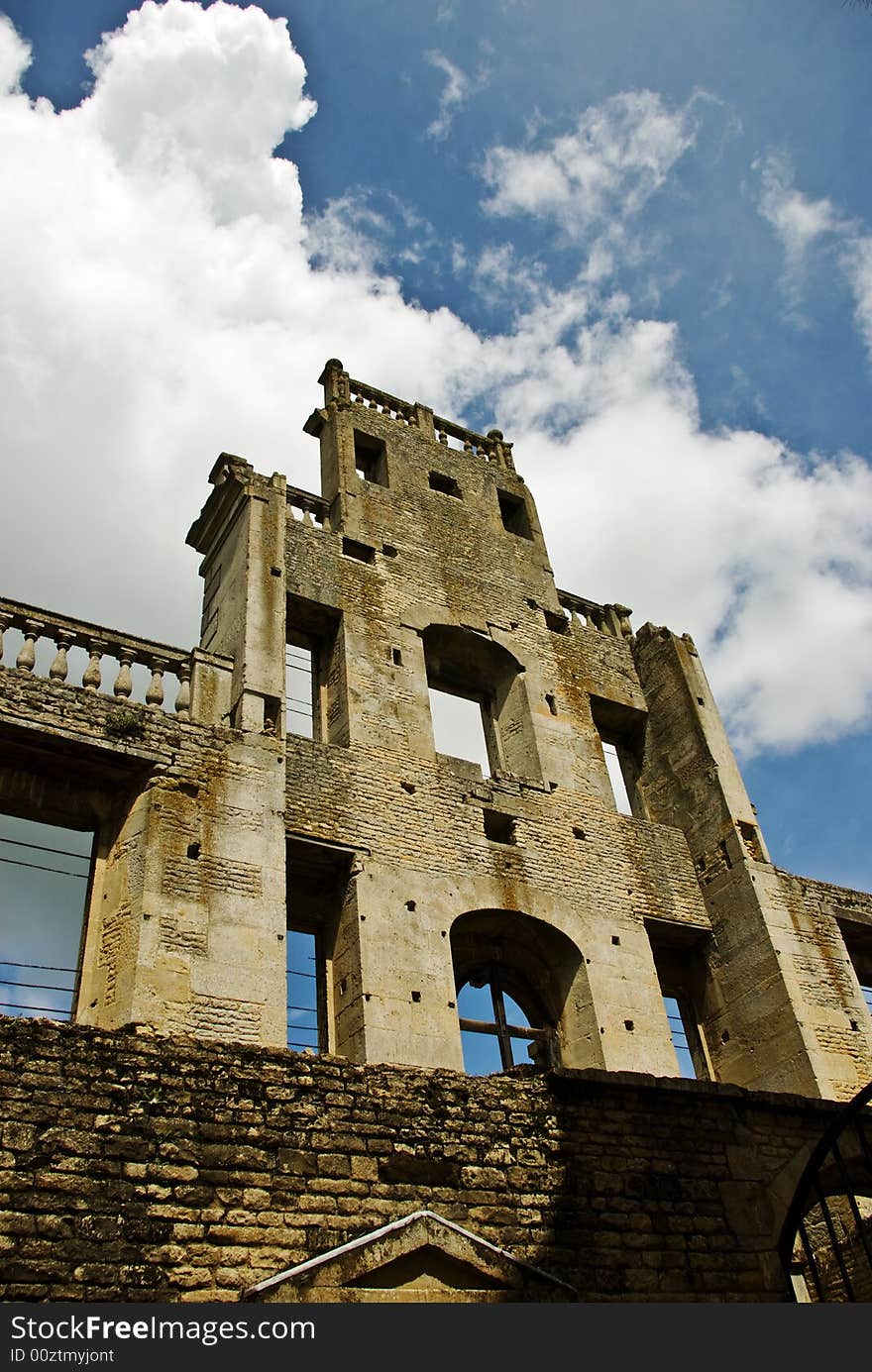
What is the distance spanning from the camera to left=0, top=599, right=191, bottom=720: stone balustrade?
34.3 feet

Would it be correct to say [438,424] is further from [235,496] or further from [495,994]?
[495,994]

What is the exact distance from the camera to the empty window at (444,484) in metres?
17.3

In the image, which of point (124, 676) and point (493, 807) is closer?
point (124, 676)

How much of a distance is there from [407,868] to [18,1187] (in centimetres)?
667

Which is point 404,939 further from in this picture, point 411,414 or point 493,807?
point 411,414

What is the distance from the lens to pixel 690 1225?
7258 millimetres

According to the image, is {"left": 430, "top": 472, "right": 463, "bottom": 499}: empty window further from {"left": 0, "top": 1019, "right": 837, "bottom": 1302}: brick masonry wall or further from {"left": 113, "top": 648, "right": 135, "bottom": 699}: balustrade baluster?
{"left": 0, "top": 1019, "right": 837, "bottom": 1302}: brick masonry wall

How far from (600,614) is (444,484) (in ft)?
11.2

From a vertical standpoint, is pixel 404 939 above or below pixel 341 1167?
above

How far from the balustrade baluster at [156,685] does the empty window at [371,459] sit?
6243 millimetres

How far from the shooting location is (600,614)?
17828 millimetres

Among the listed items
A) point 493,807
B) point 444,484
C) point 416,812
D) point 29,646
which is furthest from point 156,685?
point 444,484

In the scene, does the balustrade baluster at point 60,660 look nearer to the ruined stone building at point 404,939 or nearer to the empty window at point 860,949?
the ruined stone building at point 404,939

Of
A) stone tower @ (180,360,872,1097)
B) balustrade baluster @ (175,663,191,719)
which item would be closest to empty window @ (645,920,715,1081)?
stone tower @ (180,360,872,1097)
